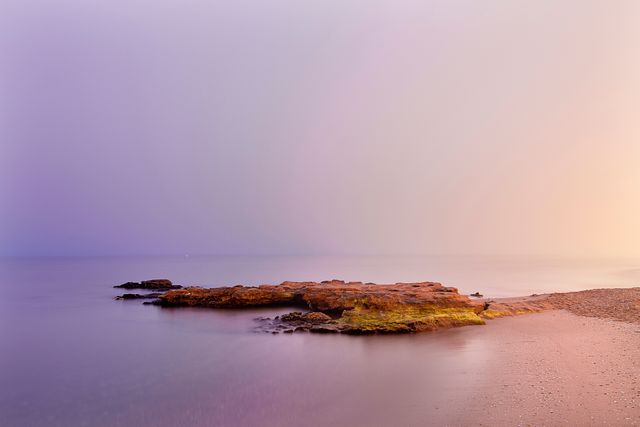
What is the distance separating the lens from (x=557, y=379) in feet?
46.5

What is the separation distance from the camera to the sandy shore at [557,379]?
10875 millimetres

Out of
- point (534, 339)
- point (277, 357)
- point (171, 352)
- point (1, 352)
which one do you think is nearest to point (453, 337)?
point (534, 339)

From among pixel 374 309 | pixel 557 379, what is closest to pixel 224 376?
pixel 557 379

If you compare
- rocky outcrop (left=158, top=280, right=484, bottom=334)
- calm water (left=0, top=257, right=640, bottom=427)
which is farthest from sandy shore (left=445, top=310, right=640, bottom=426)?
rocky outcrop (left=158, top=280, right=484, bottom=334)

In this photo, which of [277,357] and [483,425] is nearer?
[483,425]

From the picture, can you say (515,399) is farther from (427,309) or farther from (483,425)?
(427,309)

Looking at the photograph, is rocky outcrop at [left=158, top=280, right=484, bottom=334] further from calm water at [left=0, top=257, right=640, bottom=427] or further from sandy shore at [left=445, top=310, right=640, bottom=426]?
sandy shore at [left=445, top=310, right=640, bottom=426]

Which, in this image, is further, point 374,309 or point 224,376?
point 374,309

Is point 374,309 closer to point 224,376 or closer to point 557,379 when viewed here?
point 224,376

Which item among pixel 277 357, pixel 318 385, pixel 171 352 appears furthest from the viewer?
pixel 171 352

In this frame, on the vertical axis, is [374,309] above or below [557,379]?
above

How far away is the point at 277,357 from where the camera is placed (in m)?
19.1

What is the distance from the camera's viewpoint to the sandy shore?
10.9 m

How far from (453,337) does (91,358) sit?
778 inches
